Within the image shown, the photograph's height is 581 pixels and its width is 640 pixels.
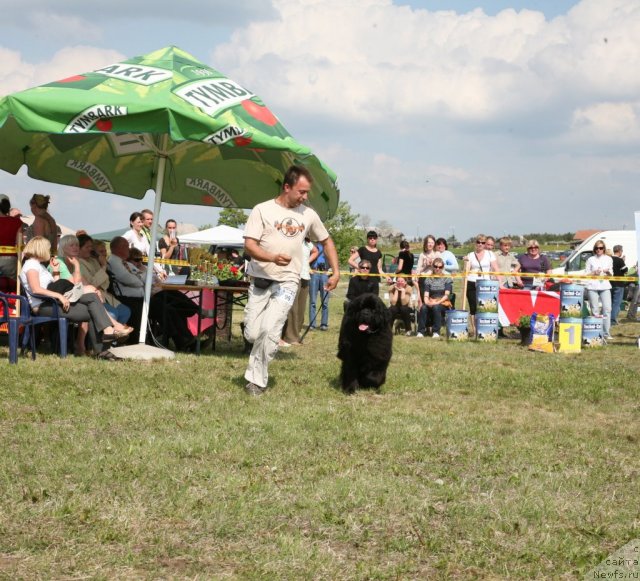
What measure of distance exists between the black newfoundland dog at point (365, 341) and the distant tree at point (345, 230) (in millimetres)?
58878

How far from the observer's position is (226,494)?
466 centimetres

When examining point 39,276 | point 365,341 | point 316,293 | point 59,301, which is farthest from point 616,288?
point 39,276

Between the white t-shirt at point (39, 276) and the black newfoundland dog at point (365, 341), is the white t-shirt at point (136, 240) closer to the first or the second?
the white t-shirt at point (39, 276)

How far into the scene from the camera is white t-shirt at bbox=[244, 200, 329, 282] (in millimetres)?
7789

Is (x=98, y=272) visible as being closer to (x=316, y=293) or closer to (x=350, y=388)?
(x=350, y=388)

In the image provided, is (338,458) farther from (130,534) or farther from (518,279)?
(518,279)

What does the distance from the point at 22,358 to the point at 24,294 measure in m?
0.96

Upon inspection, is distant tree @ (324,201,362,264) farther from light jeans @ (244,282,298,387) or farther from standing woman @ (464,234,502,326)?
light jeans @ (244,282,298,387)

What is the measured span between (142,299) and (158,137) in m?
2.05

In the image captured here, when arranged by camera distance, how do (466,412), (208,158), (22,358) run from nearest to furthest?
(466,412)
(22,358)
(208,158)

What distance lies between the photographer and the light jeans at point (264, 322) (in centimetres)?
777

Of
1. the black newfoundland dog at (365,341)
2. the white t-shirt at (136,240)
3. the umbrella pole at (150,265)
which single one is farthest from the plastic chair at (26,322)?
the white t-shirt at (136,240)

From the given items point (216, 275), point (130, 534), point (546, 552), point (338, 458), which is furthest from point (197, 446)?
point (216, 275)

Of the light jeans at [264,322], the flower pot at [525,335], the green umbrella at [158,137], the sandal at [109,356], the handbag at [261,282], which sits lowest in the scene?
the sandal at [109,356]
